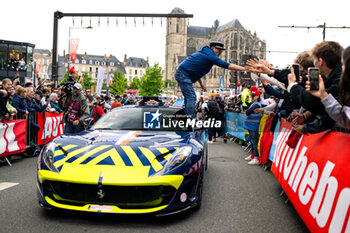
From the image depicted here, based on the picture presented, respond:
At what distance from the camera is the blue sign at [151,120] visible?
525 centimetres

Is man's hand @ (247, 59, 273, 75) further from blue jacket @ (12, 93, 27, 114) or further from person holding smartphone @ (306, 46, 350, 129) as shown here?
blue jacket @ (12, 93, 27, 114)

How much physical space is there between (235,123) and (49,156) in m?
11.3

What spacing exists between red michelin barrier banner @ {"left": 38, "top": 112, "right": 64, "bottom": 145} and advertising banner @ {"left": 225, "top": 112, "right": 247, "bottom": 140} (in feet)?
22.5

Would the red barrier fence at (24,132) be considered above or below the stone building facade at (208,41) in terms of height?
below

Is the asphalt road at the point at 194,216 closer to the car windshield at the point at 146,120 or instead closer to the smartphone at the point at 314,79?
the car windshield at the point at 146,120

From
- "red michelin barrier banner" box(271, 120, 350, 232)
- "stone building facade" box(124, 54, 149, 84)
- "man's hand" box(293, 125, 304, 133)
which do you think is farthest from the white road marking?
"stone building facade" box(124, 54, 149, 84)

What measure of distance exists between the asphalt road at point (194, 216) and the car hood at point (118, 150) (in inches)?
23.5

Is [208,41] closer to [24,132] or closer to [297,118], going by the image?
[24,132]

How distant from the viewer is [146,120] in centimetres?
536

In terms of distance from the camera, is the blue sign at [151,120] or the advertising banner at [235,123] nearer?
the blue sign at [151,120]

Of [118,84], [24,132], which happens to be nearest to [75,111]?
[24,132]

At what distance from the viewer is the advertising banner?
13.3 meters

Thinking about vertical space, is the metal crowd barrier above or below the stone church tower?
below

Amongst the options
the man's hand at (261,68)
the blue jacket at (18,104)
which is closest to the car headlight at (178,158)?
the man's hand at (261,68)
